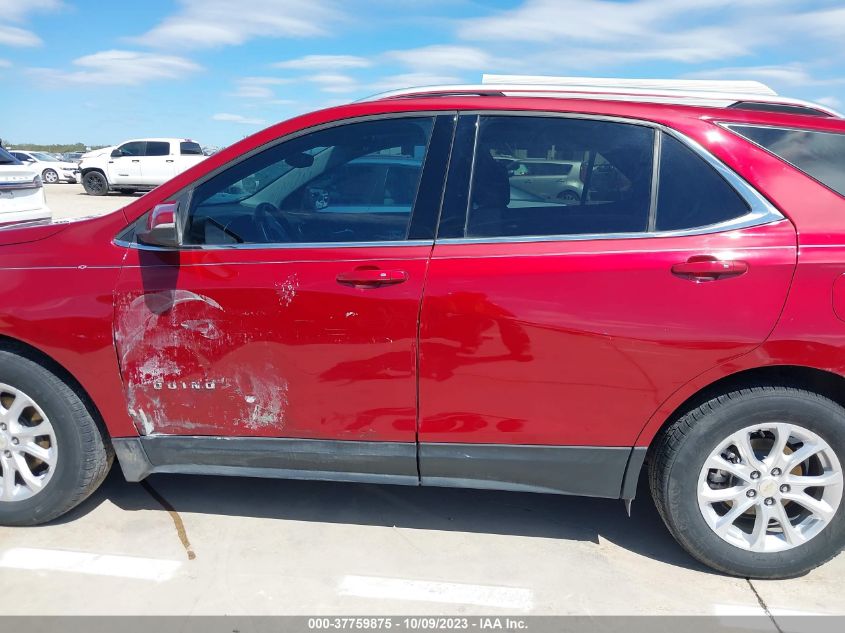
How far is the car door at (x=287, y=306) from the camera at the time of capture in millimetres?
2668

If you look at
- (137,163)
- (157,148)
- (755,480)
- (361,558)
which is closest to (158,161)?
(157,148)

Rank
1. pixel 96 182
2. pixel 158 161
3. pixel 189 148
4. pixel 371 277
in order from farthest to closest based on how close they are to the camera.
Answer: pixel 96 182 → pixel 189 148 → pixel 158 161 → pixel 371 277

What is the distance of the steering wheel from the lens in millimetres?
2807

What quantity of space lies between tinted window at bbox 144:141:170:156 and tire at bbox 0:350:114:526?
1990 centimetres

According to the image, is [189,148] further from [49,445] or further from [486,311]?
[486,311]

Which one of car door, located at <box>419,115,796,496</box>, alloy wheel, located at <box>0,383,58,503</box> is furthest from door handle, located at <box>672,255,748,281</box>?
alloy wheel, located at <box>0,383,58,503</box>

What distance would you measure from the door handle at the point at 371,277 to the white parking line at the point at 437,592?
1.18 metres

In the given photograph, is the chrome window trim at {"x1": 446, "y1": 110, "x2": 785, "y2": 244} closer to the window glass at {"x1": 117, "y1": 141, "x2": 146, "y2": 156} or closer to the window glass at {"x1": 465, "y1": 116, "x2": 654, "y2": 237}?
the window glass at {"x1": 465, "y1": 116, "x2": 654, "y2": 237}

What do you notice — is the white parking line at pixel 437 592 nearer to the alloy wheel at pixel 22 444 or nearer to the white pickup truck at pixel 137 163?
the alloy wheel at pixel 22 444

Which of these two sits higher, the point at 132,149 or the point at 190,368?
the point at 132,149

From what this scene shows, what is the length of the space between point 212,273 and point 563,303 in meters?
1.36

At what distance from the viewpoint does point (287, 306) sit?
8.81ft

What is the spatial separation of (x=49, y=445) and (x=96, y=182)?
21.2 metres

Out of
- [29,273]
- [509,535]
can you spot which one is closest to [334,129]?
[29,273]
